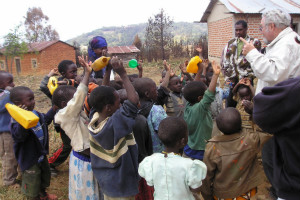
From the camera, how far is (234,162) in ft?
6.46

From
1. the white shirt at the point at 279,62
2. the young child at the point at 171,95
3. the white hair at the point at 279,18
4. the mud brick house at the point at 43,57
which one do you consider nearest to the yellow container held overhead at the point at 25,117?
the young child at the point at 171,95

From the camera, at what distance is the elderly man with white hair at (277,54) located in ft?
6.58

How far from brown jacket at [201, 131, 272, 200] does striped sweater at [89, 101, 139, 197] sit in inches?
25.3

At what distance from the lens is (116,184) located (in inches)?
73.4

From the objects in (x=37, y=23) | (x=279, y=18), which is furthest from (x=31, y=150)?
(x=37, y=23)

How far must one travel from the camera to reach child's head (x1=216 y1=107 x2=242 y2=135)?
200 cm

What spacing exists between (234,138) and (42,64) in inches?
928

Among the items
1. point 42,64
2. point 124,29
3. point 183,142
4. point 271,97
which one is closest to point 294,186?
point 271,97

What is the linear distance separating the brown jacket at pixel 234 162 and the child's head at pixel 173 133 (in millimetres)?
369

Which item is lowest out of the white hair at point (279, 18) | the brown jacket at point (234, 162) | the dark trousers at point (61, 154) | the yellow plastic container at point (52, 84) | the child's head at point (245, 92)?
the dark trousers at point (61, 154)

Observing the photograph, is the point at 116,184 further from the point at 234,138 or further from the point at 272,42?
the point at 272,42

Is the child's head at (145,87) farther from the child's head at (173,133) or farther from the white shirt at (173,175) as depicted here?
the white shirt at (173,175)

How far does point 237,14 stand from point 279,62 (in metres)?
7.88

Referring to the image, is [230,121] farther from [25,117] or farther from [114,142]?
[25,117]
